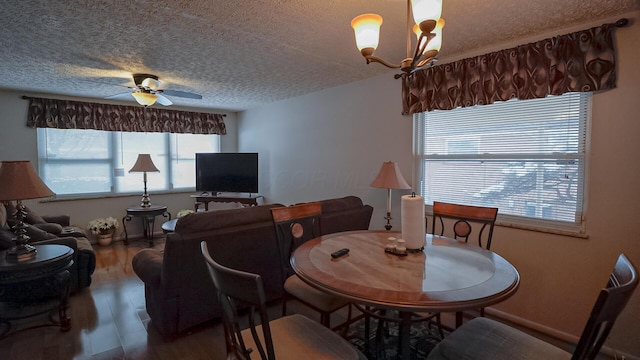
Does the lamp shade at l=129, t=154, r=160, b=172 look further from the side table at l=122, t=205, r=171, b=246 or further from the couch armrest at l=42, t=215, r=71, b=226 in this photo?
the couch armrest at l=42, t=215, r=71, b=226

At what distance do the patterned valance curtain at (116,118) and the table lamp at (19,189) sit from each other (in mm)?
2873

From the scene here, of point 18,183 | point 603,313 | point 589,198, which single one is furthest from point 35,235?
point 589,198

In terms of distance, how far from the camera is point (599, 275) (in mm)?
2223

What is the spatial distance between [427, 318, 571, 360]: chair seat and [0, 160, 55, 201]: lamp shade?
2778 mm

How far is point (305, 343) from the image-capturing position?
1.38 meters

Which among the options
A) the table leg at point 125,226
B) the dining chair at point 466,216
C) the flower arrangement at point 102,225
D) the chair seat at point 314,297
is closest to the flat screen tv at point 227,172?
the table leg at point 125,226

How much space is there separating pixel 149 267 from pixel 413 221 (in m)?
1.95

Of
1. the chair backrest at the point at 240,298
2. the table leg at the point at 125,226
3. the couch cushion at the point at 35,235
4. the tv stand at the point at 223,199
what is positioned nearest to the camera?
the chair backrest at the point at 240,298

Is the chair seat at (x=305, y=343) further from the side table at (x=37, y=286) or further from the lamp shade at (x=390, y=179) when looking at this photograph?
the side table at (x=37, y=286)

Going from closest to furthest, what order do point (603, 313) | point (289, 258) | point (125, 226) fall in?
point (603, 313) → point (289, 258) → point (125, 226)

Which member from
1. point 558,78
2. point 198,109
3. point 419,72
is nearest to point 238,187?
point 198,109

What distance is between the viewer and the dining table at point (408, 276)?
1193mm

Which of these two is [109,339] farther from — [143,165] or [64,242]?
[143,165]

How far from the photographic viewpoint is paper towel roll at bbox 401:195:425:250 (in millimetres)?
1700
